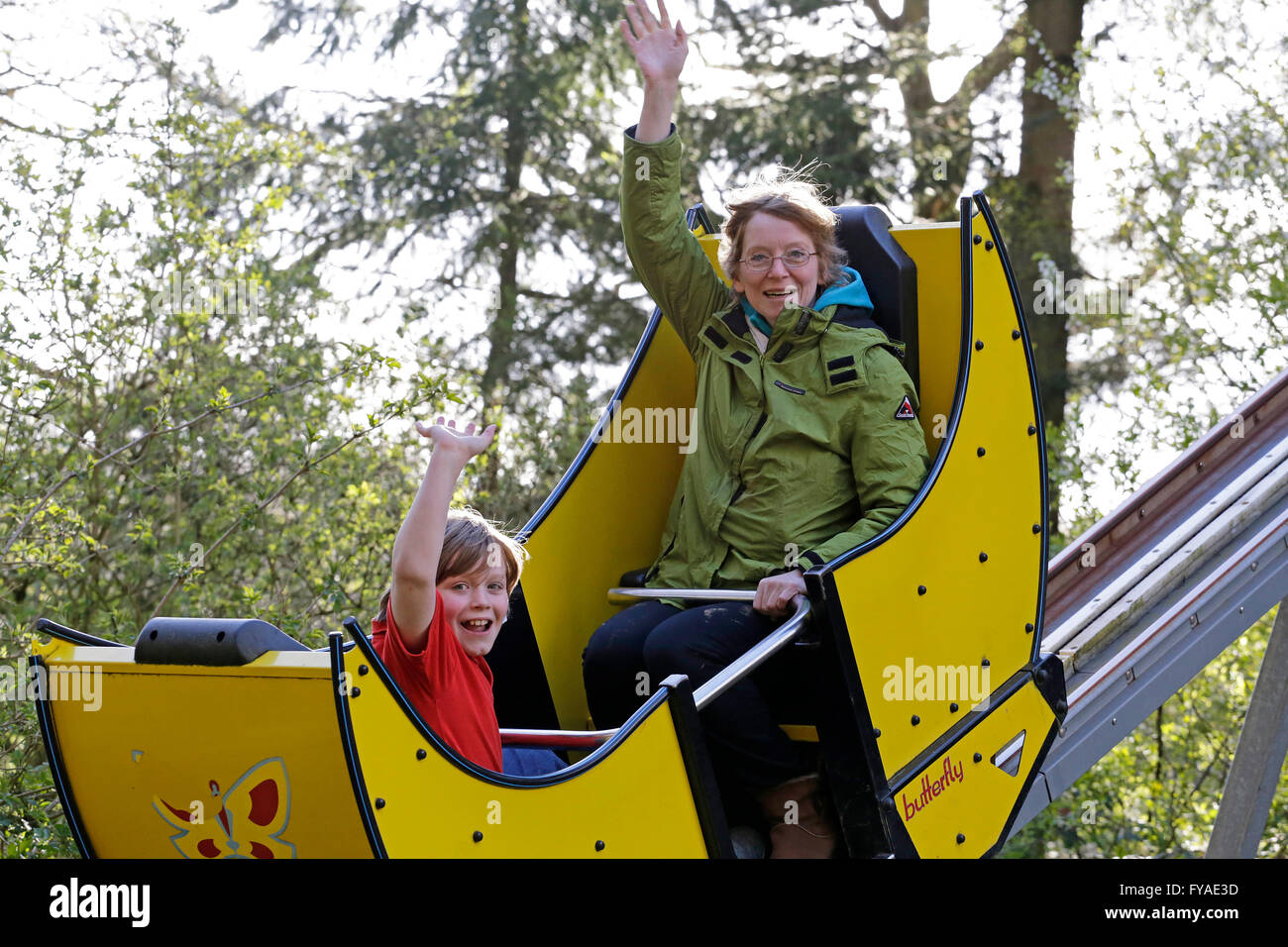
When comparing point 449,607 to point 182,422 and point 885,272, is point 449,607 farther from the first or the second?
point 182,422

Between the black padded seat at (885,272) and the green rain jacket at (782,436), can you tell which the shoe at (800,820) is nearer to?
the green rain jacket at (782,436)

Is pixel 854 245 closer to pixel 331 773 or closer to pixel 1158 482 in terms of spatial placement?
pixel 1158 482

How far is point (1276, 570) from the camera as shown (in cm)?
411

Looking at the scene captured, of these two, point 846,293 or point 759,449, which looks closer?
point 759,449

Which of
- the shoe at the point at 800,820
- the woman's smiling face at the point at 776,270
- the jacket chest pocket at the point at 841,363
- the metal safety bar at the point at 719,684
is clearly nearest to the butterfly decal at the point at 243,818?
the metal safety bar at the point at 719,684

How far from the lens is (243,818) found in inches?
88.0

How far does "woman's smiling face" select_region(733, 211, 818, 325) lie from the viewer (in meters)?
3.33

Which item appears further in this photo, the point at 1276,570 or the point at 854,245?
the point at 1276,570

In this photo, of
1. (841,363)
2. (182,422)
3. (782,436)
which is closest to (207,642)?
(782,436)

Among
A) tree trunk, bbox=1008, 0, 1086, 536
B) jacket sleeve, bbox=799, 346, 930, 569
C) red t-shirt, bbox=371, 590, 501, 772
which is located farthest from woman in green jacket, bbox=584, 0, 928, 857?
tree trunk, bbox=1008, 0, 1086, 536

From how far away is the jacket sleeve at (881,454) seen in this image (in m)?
3.10

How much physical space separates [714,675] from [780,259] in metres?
1.00
